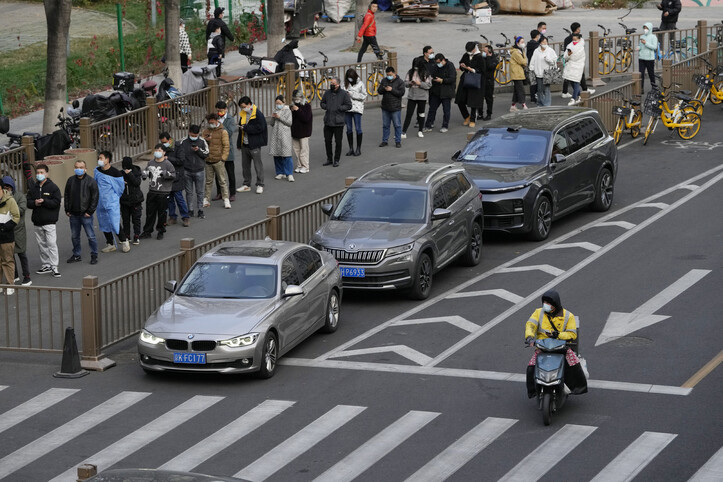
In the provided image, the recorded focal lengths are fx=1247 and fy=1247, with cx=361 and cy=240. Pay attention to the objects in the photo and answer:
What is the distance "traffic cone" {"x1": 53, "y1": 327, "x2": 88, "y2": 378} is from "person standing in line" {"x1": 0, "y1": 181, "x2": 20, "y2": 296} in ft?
13.0

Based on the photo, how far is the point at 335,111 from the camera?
27359 millimetres

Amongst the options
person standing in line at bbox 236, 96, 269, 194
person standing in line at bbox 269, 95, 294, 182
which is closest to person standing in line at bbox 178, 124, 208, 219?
person standing in line at bbox 236, 96, 269, 194

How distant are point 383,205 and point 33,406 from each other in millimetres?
7063

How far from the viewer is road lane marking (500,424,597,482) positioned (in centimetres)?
1250

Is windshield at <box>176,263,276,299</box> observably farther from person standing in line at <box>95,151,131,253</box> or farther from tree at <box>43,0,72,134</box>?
tree at <box>43,0,72,134</box>

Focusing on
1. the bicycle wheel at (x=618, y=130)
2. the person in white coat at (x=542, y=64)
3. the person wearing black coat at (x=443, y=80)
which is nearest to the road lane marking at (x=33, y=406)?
the person wearing black coat at (x=443, y=80)

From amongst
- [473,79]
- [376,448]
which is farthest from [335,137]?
[376,448]

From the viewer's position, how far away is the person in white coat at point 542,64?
30.9 metres

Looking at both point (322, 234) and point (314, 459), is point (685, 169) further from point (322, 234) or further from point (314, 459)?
point (314, 459)

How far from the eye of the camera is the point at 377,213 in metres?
20.0

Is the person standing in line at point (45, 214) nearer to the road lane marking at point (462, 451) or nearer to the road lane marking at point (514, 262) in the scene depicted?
the road lane marking at point (514, 262)

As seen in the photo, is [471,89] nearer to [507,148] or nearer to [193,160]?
[507,148]

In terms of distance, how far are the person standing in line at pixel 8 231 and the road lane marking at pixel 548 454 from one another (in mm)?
10142

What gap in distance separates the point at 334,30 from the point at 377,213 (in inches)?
1021
